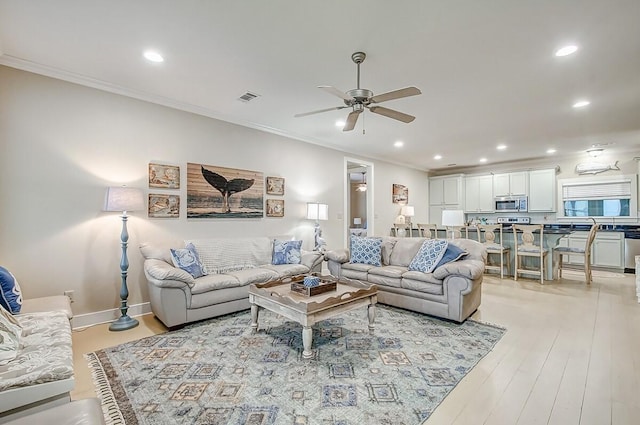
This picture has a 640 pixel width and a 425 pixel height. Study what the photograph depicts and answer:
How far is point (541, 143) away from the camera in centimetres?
588

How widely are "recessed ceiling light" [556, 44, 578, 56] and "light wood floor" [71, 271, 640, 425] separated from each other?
267 centimetres

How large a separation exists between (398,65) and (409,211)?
17.8 feet

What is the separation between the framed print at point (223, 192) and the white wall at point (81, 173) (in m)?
0.11

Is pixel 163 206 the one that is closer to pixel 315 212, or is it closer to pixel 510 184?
pixel 315 212

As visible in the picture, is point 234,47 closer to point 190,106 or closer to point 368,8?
point 368,8

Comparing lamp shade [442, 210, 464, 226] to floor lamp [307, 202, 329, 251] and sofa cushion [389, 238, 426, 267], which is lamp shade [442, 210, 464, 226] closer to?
sofa cushion [389, 238, 426, 267]

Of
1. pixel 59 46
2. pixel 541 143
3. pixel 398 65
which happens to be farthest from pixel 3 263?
pixel 541 143

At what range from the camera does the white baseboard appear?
10.5 ft

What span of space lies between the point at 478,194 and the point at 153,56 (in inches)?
324

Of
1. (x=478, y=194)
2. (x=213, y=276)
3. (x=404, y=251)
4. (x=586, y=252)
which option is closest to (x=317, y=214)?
(x=404, y=251)

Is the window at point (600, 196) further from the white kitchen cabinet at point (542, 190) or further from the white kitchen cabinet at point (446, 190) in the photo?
the white kitchen cabinet at point (446, 190)

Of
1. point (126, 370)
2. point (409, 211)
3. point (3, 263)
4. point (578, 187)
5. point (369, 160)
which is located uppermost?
point (369, 160)

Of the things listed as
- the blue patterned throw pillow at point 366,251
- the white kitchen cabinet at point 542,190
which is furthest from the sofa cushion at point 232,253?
the white kitchen cabinet at point 542,190

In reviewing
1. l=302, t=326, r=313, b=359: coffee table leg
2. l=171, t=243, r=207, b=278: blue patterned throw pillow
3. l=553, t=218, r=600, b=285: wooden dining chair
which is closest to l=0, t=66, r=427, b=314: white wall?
l=171, t=243, r=207, b=278: blue patterned throw pillow
